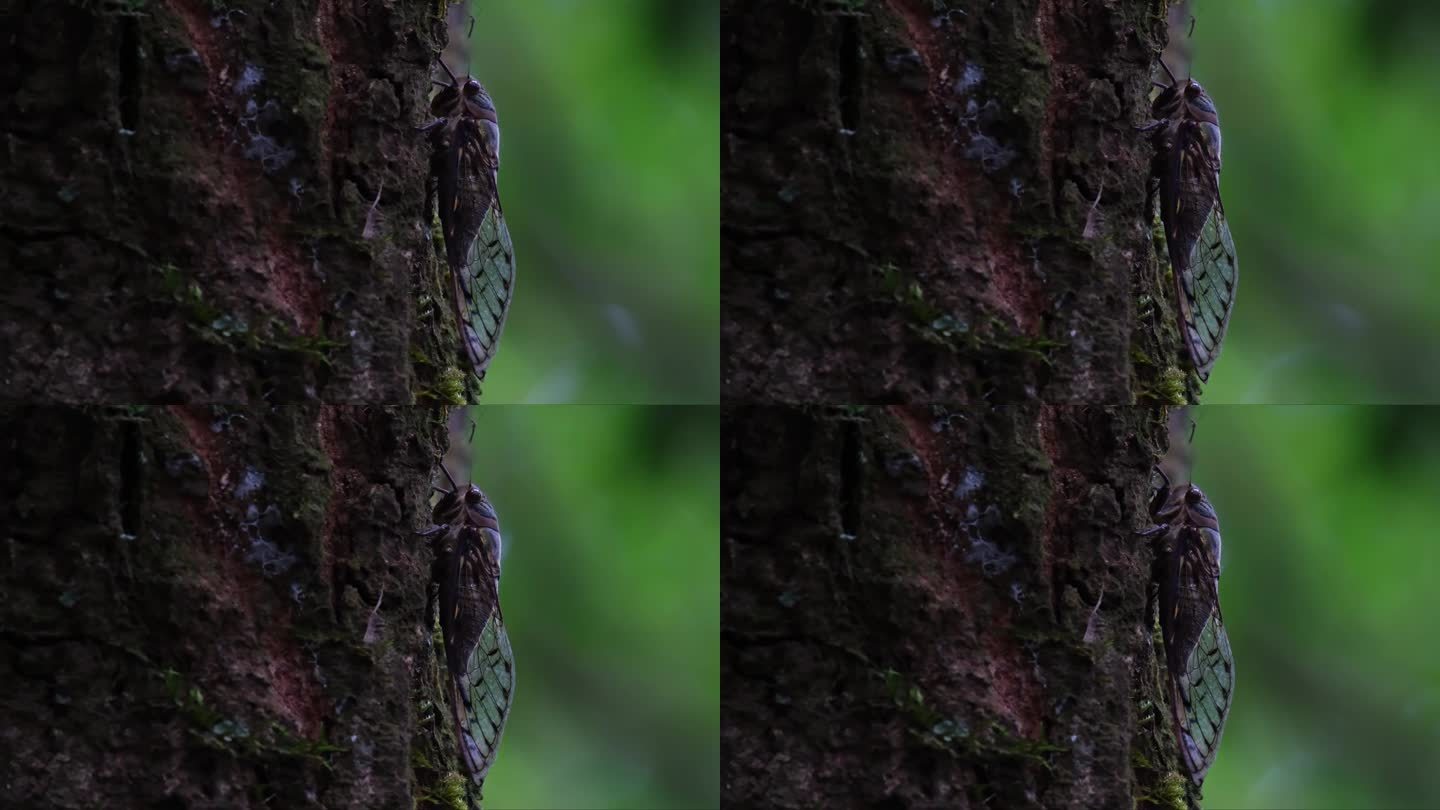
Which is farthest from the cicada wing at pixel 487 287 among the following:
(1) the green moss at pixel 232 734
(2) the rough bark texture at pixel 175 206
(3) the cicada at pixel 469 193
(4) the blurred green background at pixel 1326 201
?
(4) the blurred green background at pixel 1326 201

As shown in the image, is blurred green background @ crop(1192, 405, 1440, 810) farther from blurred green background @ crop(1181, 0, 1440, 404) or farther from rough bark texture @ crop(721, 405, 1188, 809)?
rough bark texture @ crop(721, 405, 1188, 809)

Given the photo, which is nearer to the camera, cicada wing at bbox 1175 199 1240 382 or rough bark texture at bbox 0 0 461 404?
rough bark texture at bbox 0 0 461 404

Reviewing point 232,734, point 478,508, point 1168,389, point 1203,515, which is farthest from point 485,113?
point 1203,515

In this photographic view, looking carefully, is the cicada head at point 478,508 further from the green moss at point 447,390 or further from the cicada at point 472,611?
the green moss at point 447,390

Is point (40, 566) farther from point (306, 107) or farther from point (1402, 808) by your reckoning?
point (1402, 808)

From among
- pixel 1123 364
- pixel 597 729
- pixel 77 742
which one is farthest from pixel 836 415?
pixel 77 742

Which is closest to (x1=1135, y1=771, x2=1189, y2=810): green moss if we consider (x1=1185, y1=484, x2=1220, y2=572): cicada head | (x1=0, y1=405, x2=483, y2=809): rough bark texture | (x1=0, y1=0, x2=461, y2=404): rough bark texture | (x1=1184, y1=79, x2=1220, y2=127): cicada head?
(x1=1185, y1=484, x2=1220, y2=572): cicada head
